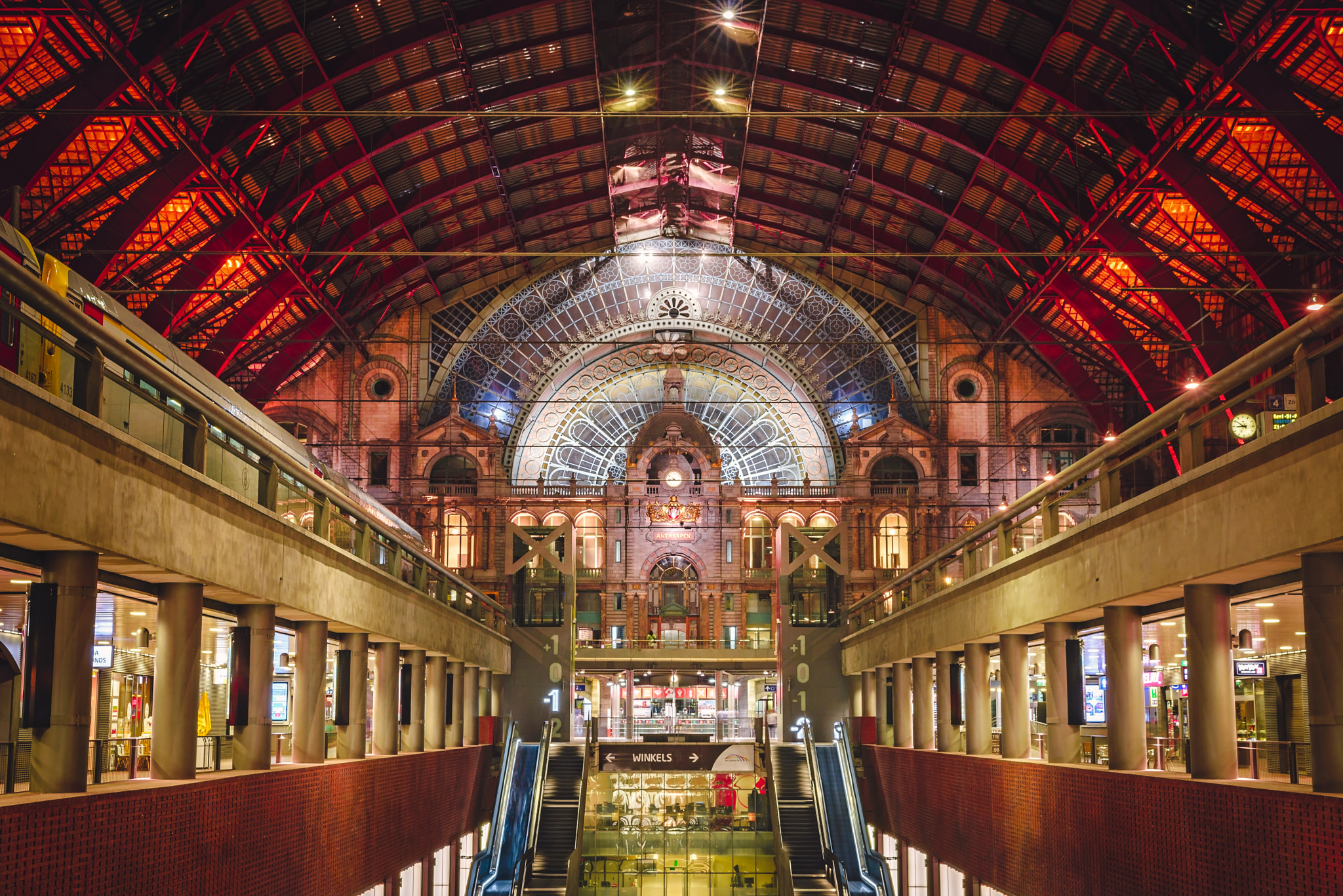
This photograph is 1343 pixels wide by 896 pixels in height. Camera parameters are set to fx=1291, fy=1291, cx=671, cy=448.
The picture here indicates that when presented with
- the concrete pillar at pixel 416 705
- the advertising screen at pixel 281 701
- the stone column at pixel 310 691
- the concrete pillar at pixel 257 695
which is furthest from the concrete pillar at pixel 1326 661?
the advertising screen at pixel 281 701

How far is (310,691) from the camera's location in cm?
1889

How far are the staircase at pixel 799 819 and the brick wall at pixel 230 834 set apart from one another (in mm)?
9713

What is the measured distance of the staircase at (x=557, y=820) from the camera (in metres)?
31.0

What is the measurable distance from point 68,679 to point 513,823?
2479cm

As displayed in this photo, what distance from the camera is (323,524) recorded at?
60.8 ft

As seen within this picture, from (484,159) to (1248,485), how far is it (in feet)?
128

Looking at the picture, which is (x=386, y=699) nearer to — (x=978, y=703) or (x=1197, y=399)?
(x=978, y=703)

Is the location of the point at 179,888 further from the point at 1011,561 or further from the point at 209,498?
the point at 1011,561

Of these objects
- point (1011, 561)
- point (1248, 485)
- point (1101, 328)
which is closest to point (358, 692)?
point (1011, 561)

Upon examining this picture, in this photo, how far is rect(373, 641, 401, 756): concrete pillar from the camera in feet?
79.9

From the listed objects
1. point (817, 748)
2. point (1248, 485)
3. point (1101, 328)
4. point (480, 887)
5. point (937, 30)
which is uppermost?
point (937, 30)

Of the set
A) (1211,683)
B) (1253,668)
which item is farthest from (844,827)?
(1211,683)

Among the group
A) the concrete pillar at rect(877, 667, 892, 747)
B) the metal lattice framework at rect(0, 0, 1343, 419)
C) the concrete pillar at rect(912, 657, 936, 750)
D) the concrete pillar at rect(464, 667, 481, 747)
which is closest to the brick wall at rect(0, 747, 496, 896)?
the concrete pillar at rect(464, 667, 481, 747)

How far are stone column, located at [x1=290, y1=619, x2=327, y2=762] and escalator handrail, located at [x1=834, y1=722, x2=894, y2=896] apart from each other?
14999 millimetres
